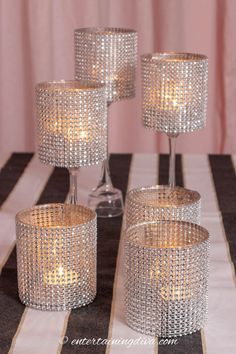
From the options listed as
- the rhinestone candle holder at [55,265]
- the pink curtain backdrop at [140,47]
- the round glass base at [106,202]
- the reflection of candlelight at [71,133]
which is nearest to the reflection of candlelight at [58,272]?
the rhinestone candle holder at [55,265]

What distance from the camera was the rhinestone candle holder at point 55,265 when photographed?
99 centimetres

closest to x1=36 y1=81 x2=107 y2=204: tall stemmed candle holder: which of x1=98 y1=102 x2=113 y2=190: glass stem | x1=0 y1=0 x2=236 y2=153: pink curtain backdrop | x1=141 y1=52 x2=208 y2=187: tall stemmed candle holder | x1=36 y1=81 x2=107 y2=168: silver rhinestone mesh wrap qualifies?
x1=36 y1=81 x2=107 y2=168: silver rhinestone mesh wrap

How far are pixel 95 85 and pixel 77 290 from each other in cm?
32

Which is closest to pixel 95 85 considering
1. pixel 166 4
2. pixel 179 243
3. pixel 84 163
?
pixel 84 163

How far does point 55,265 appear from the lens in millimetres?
997

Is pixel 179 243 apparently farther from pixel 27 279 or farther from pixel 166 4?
pixel 166 4

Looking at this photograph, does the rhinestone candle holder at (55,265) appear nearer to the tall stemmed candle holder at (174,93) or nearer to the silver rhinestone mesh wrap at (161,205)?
the silver rhinestone mesh wrap at (161,205)

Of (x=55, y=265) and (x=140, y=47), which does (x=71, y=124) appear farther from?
(x=140, y=47)

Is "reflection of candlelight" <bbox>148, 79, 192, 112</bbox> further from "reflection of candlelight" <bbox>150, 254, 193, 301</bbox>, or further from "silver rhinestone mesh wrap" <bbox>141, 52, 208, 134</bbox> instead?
"reflection of candlelight" <bbox>150, 254, 193, 301</bbox>

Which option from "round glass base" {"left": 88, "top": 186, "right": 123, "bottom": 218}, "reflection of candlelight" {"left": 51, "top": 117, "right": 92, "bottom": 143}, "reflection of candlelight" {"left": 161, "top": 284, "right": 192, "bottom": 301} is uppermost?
"reflection of candlelight" {"left": 51, "top": 117, "right": 92, "bottom": 143}

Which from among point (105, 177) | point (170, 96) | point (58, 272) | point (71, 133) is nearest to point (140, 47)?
point (105, 177)

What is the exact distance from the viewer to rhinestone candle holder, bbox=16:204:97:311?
0.99m

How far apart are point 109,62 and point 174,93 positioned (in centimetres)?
12

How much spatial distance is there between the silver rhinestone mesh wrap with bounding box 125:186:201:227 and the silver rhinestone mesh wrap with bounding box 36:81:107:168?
3.3 inches
